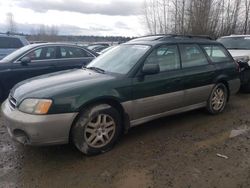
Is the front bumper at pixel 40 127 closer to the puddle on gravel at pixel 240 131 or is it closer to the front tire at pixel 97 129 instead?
the front tire at pixel 97 129

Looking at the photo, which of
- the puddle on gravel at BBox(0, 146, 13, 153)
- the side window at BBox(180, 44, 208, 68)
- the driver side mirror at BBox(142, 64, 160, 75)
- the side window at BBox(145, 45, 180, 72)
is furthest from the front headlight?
the side window at BBox(180, 44, 208, 68)

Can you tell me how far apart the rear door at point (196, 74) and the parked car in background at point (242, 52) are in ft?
8.29

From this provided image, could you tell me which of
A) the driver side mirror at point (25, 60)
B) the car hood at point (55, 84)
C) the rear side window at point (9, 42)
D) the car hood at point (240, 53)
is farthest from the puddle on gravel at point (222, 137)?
the rear side window at point (9, 42)

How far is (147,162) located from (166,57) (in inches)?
76.7

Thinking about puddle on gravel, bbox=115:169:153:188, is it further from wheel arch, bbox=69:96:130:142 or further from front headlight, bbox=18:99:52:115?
front headlight, bbox=18:99:52:115

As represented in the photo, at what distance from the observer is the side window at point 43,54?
291 inches

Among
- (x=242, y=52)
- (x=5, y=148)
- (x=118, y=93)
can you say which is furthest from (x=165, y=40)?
(x=242, y=52)

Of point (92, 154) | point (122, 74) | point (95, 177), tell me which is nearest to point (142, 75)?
point (122, 74)

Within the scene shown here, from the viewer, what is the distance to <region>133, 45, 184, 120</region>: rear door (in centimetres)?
443

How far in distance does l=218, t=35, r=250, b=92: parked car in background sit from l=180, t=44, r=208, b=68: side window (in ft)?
8.88

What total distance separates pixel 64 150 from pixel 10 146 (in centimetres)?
88

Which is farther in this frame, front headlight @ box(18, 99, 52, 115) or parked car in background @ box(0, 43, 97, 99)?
parked car in background @ box(0, 43, 97, 99)

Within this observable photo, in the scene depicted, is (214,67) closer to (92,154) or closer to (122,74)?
(122,74)

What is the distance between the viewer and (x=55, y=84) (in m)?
4.00
